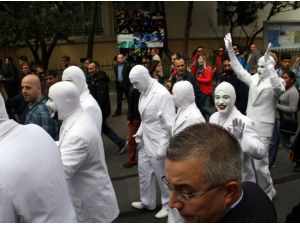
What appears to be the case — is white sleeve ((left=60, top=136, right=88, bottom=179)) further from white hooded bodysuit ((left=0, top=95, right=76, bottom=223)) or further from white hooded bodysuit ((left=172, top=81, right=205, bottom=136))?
white hooded bodysuit ((left=172, top=81, right=205, bottom=136))

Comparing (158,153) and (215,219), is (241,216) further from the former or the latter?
(158,153)

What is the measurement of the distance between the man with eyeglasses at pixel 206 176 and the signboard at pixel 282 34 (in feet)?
47.8

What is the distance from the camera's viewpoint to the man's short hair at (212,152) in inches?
58.2

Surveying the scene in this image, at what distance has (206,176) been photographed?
147 cm

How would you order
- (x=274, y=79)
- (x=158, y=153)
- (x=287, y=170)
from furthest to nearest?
(x=287, y=170), (x=274, y=79), (x=158, y=153)

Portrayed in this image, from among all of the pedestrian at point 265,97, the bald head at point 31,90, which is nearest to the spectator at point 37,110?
the bald head at point 31,90

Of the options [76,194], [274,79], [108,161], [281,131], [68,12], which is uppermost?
[68,12]

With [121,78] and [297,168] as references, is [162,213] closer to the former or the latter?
[297,168]

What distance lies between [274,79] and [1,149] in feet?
13.9

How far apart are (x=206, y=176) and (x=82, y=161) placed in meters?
1.92

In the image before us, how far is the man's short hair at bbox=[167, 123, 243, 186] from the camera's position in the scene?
1.48m

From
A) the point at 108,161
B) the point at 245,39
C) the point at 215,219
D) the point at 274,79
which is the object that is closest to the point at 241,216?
the point at 215,219

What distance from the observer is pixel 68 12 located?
11.4 m

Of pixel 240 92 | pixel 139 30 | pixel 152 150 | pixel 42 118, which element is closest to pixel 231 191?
pixel 42 118
